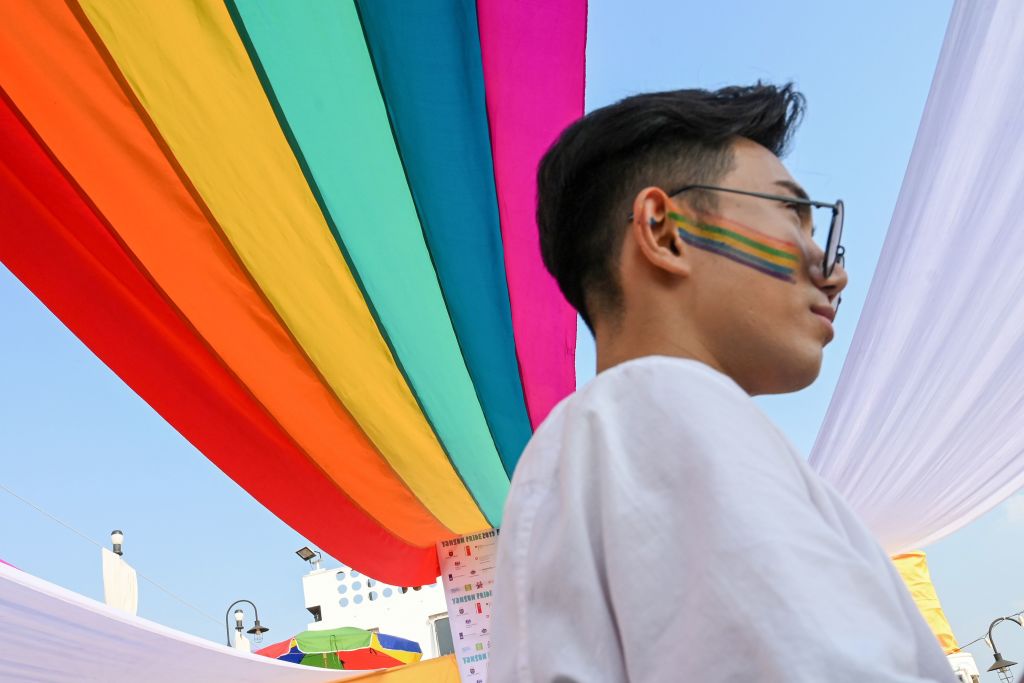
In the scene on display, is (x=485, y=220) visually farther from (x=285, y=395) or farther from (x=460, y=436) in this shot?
(x=460, y=436)

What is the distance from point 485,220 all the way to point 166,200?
1.06 m

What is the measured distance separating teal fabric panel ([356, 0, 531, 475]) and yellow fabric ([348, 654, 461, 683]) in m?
2.87

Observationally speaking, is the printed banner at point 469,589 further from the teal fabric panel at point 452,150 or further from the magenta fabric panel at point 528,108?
the magenta fabric panel at point 528,108

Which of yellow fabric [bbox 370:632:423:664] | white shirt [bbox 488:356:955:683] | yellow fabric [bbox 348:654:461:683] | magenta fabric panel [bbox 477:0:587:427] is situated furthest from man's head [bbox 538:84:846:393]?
yellow fabric [bbox 370:632:423:664]

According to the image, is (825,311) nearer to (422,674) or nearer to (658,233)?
(658,233)

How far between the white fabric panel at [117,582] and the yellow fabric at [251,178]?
377 centimetres

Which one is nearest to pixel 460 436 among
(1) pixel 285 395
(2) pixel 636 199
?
(1) pixel 285 395

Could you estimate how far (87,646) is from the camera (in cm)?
379

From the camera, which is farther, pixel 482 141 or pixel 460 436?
pixel 460 436

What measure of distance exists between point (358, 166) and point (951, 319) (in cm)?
207

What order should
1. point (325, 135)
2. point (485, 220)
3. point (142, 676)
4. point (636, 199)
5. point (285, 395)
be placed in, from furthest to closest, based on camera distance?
1. point (142, 676)
2. point (285, 395)
3. point (485, 220)
4. point (325, 135)
5. point (636, 199)

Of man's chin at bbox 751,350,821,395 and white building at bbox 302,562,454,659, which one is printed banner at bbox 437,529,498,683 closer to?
man's chin at bbox 751,350,821,395

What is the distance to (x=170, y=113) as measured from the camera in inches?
101

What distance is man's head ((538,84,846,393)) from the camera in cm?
89
